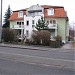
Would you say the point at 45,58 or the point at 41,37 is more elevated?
the point at 41,37

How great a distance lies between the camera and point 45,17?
2085 inches

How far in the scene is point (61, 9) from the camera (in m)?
51.8

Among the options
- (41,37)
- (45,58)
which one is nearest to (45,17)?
(41,37)

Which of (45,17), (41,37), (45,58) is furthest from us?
(45,17)

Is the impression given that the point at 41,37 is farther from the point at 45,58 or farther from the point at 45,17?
the point at 45,17

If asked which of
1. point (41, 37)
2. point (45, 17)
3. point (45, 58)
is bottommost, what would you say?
point (45, 58)

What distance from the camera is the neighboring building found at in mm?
51562

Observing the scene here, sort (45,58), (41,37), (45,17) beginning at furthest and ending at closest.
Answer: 1. (45,17)
2. (41,37)
3. (45,58)

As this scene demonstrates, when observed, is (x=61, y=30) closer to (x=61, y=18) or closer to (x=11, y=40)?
(x=61, y=18)

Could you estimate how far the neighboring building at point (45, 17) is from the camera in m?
51.6

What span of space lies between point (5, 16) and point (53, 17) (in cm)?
3151

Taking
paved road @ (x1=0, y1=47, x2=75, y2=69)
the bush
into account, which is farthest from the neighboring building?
paved road @ (x1=0, y1=47, x2=75, y2=69)

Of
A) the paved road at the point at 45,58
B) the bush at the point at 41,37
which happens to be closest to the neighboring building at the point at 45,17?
the bush at the point at 41,37

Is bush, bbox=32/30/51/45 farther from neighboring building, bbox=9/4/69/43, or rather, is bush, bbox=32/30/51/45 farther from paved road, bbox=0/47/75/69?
neighboring building, bbox=9/4/69/43
